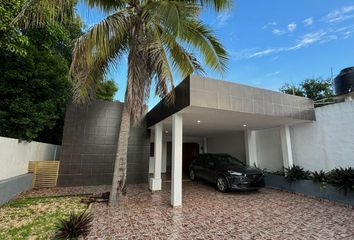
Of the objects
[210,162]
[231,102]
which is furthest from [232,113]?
[210,162]

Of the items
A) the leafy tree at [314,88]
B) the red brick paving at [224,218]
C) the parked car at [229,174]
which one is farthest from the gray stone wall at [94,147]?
the leafy tree at [314,88]

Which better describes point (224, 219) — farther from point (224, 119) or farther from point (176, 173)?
point (224, 119)

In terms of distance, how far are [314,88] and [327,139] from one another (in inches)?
490

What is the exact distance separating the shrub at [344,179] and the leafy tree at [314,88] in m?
11.9

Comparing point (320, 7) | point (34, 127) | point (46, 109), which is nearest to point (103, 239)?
point (34, 127)

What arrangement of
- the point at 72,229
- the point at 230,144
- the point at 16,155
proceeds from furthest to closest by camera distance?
the point at 230,144 < the point at 16,155 < the point at 72,229

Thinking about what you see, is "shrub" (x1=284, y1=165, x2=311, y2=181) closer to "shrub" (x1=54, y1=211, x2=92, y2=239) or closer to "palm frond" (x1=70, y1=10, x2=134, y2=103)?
"shrub" (x1=54, y1=211, x2=92, y2=239)

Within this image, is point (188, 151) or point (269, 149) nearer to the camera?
point (269, 149)

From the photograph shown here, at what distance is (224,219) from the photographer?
15.6 ft

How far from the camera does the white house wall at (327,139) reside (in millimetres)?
6668

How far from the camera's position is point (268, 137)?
999cm

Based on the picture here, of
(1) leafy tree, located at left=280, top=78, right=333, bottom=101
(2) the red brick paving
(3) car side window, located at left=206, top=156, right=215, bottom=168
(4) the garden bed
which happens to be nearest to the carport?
(4) the garden bed

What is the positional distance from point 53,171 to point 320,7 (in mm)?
14156

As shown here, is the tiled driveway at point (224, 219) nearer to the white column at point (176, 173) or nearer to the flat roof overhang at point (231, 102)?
the white column at point (176, 173)
